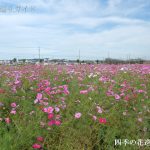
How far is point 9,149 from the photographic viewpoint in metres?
3.52

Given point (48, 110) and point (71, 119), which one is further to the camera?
point (71, 119)

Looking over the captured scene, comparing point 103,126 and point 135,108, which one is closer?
point 103,126

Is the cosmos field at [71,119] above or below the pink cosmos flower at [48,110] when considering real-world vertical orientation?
below

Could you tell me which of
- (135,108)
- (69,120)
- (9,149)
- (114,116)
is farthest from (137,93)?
(9,149)

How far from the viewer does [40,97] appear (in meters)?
4.52

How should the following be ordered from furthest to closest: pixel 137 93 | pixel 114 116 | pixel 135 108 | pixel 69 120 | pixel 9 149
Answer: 1. pixel 137 93
2. pixel 135 108
3. pixel 114 116
4. pixel 69 120
5. pixel 9 149

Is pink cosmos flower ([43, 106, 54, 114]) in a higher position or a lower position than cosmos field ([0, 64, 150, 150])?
higher

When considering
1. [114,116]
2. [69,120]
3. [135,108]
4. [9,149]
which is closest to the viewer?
[9,149]

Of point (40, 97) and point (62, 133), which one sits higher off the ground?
point (40, 97)

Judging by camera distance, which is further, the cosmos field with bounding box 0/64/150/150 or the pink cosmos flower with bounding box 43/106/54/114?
the pink cosmos flower with bounding box 43/106/54/114

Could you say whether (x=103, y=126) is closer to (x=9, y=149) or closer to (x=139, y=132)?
(x=139, y=132)

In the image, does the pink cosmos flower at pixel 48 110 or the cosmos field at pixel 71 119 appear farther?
the pink cosmos flower at pixel 48 110

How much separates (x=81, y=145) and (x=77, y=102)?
1.18 m

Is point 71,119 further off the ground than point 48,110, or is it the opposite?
point 48,110
